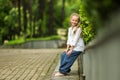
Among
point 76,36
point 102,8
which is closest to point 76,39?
point 76,36

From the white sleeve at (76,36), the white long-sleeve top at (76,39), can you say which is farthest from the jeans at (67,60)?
the white sleeve at (76,36)

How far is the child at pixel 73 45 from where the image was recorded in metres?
9.20

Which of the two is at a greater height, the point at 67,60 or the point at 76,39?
the point at 76,39

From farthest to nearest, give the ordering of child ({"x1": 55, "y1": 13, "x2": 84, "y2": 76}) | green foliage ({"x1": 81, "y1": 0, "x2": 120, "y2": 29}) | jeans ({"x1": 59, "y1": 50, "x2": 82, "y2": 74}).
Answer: jeans ({"x1": 59, "y1": 50, "x2": 82, "y2": 74}) → child ({"x1": 55, "y1": 13, "x2": 84, "y2": 76}) → green foliage ({"x1": 81, "y1": 0, "x2": 120, "y2": 29})

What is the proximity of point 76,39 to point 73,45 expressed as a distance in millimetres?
165

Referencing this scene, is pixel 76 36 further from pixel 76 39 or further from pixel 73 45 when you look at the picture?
pixel 73 45

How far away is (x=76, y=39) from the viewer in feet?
30.3

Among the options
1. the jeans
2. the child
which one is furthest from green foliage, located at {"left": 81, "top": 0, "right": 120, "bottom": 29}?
the jeans

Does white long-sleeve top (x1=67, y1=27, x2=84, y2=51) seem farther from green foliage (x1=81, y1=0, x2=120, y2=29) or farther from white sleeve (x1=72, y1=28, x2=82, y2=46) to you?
green foliage (x1=81, y1=0, x2=120, y2=29)

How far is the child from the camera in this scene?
30.2ft

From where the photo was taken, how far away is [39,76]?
34.1ft

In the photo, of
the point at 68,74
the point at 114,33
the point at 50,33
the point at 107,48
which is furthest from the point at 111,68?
the point at 50,33

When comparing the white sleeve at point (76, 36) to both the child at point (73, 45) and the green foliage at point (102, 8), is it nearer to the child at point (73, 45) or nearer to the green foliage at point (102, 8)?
the child at point (73, 45)

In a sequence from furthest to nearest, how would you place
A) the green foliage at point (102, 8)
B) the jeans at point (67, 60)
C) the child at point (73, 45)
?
the jeans at point (67, 60) < the child at point (73, 45) < the green foliage at point (102, 8)
